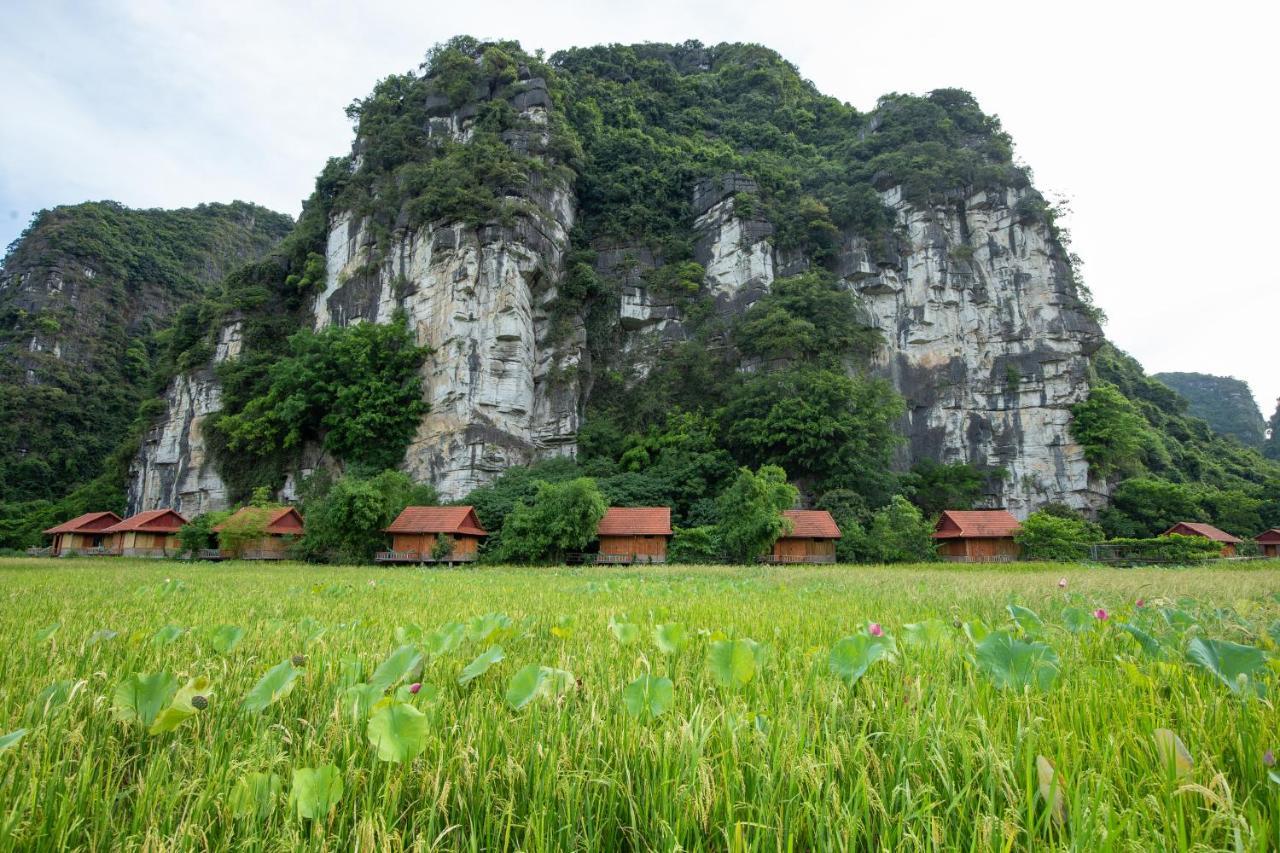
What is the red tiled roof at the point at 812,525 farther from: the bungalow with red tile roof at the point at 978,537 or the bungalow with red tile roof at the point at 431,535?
the bungalow with red tile roof at the point at 431,535

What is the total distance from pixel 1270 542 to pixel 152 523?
7102cm

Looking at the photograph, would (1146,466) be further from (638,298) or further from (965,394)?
(638,298)

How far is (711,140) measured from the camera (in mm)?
55406

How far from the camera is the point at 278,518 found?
33312 millimetres

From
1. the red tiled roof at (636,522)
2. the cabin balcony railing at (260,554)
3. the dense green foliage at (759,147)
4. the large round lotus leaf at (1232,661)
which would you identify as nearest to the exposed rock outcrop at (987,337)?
the dense green foliage at (759,147)

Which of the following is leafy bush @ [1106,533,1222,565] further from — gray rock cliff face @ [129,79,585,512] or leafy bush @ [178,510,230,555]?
leafy bush @ [178,510,230,555]

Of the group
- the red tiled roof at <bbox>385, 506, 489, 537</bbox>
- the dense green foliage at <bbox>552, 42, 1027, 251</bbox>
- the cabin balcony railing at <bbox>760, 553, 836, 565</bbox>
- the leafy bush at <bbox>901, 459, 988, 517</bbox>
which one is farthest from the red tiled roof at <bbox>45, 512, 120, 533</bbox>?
the leafy bush at <bbox>901, 459, 988, 517</bbox>

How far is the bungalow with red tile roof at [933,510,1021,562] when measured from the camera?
34.1 metres

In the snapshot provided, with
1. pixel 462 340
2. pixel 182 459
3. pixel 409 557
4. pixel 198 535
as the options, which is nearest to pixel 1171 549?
pixel 409 557

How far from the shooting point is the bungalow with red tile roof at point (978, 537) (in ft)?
112

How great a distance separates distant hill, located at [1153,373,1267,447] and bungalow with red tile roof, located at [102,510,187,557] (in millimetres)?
111895

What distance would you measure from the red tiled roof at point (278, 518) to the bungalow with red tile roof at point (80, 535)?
1314 cm

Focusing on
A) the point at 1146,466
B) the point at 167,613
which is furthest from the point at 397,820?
the point at 1146,466

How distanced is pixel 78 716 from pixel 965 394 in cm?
4895
